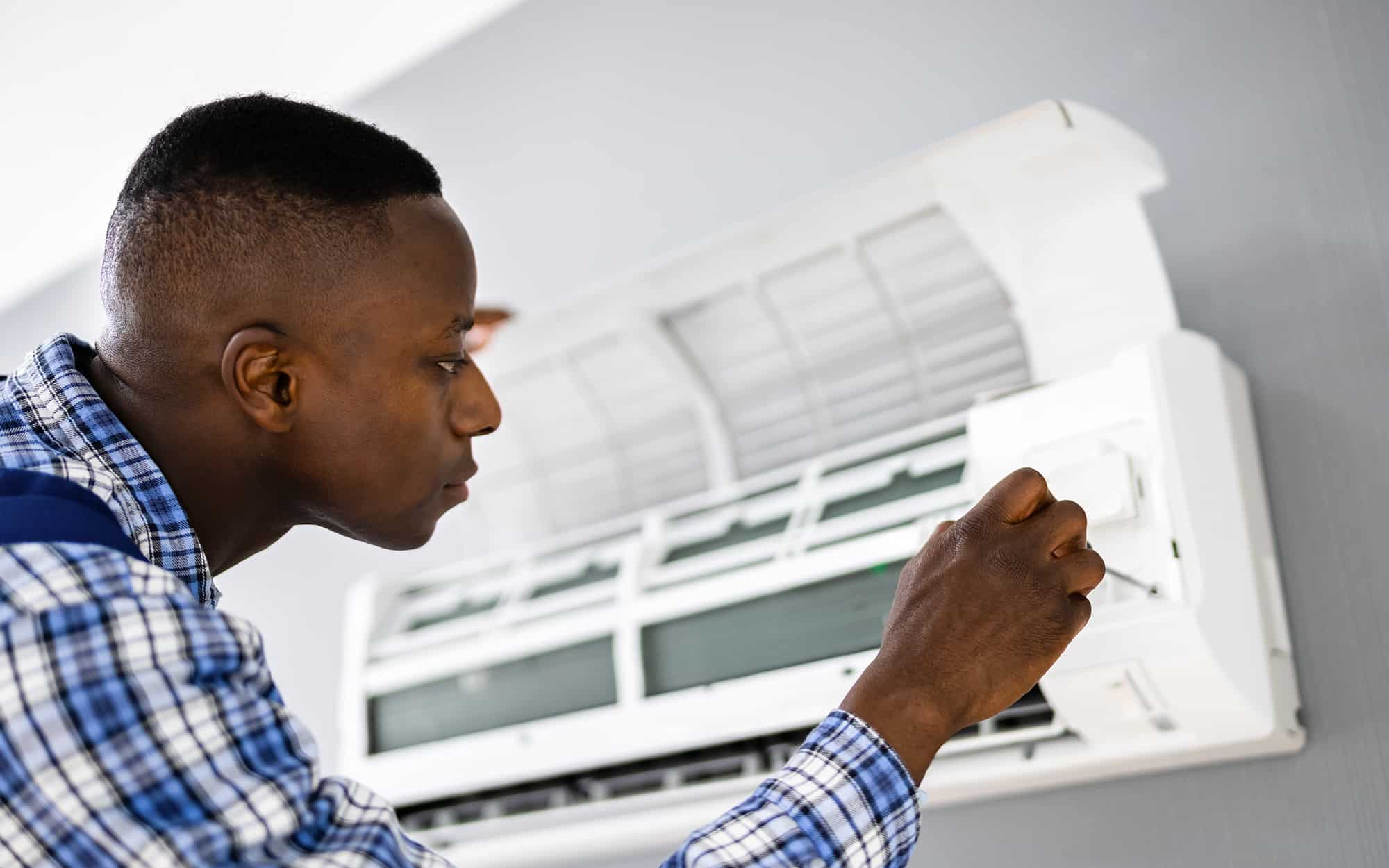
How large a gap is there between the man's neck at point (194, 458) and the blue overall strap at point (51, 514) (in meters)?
0.13

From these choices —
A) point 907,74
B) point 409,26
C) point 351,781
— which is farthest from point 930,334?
point 409,26

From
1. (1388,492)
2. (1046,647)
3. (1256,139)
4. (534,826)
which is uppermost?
(1256,139)

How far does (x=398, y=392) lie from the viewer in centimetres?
93

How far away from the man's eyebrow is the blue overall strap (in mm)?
273

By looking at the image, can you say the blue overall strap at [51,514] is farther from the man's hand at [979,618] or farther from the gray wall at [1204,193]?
the gray wall at [1204,193]

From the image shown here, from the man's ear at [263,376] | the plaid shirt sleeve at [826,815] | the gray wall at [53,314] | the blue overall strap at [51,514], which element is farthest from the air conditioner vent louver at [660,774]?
the gray wall at [53,314]

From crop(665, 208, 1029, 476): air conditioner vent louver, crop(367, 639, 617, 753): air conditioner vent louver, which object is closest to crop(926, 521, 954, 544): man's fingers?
crop(665, 208, 1029, 476): air conditioner vent louver

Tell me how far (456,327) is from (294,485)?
17cm

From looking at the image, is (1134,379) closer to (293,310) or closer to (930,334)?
(930,334)

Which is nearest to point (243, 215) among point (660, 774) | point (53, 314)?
point (660, 774)

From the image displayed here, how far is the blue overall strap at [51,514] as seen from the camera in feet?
2.32

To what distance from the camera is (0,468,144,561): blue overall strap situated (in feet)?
2.32

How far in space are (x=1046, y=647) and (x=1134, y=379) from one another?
58 cm

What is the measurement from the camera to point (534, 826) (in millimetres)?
1936
